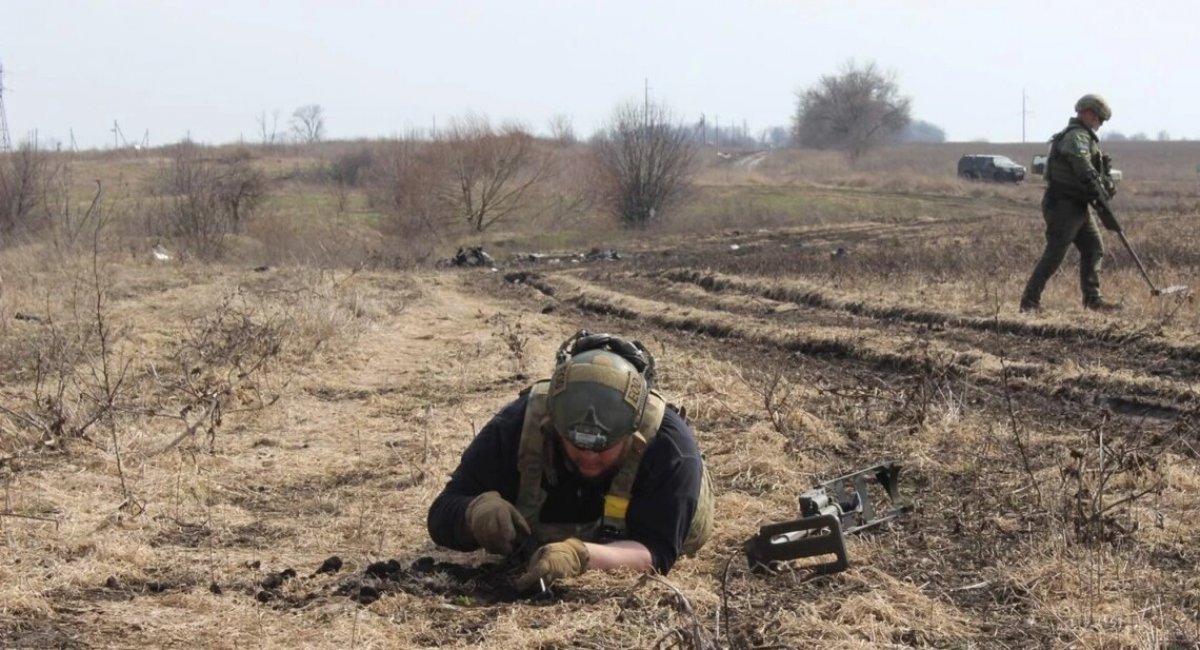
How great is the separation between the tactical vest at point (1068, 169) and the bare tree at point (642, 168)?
24.2m

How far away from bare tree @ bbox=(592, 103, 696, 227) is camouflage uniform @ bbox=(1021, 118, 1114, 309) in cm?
2423

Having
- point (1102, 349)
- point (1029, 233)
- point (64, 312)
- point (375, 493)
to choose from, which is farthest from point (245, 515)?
point (1029, 233)

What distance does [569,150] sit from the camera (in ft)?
144

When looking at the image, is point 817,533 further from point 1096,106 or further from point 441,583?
point 1096,106

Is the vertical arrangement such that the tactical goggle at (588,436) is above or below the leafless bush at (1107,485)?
above

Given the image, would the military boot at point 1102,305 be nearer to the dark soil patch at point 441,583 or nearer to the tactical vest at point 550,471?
the tactical vest at point 550,471

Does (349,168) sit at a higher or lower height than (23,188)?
higher

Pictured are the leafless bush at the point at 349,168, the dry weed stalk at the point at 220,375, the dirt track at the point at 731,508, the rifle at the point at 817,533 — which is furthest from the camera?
the leafless bush at the point at 349,168

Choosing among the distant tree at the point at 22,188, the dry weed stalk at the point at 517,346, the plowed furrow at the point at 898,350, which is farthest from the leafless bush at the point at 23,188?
the dry weed stalk at the point at 517,346

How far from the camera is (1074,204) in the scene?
10.8 meters

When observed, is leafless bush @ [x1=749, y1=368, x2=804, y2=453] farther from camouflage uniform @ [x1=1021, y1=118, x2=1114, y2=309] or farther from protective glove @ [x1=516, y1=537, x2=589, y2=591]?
camouflage uniform @ [x1=1021, y1=118, x2=1114, y2=309]

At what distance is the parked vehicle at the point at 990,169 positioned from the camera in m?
Result: 51.3

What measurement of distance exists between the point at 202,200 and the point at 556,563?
2480cm

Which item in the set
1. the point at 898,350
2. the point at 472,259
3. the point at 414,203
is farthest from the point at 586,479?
the point at 414,203
